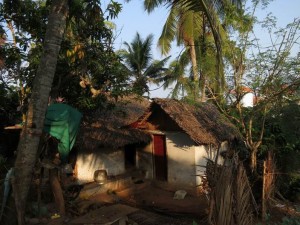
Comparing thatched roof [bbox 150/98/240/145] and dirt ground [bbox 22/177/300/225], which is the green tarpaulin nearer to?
dirt ground [bbox 22/177/300/225]

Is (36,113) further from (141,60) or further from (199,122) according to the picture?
(141,60)

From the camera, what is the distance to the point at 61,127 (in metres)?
6.23

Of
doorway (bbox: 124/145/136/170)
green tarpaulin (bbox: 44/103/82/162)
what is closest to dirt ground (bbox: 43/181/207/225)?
doorway (bbox: 124/145/136/170)

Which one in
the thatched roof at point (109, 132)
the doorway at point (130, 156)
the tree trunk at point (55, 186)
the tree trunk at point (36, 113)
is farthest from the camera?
the doorway at point (130, 156)

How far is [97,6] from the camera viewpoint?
5492 mm

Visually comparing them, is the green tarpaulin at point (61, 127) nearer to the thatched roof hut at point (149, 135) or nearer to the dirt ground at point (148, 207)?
the dirt ground at point (148, 207)

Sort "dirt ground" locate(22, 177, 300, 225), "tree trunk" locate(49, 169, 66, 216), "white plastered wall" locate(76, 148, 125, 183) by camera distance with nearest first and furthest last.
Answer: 1. "tree trunk" locate(49, 169, 66, 216)
2. "dirt ground" locate(22, 177, 300, 225)
3. "white plastered wall" locate(76, 148, 125, 183)

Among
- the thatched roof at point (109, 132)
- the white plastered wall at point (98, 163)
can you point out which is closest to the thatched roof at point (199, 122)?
the thatched roof at point (109, 132)

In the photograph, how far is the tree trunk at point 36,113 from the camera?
4.58 metres

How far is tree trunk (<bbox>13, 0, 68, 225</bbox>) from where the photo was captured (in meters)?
4.58

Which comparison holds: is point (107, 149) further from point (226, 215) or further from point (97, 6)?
point (226, 215)

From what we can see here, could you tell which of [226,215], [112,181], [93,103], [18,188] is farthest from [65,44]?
[112,181]

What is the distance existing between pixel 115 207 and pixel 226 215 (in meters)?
4.75

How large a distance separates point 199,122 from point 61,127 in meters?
6.88
